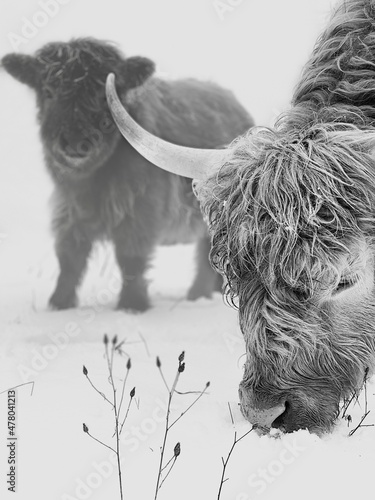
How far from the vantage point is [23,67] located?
5.83 metres

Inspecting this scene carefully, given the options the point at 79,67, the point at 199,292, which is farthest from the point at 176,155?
the point at 199,292

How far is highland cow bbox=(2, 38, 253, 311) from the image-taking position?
18.6 feet

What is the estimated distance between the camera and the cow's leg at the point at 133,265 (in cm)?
613

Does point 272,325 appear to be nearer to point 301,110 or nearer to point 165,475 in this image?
point 165,475

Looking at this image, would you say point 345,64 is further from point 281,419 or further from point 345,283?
point 281,419

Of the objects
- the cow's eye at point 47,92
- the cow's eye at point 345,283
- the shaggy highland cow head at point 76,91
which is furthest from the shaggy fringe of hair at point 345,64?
the cow's eye at point 47,92

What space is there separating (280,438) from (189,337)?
2.35 m

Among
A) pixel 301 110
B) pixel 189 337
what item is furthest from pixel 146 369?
pixel 301 110

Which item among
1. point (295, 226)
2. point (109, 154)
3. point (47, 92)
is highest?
point (295, 226)

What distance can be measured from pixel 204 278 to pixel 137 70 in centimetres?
239

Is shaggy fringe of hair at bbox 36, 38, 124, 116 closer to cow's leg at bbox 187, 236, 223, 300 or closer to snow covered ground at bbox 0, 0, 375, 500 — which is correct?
snow covered ground at bbox 0, 0, 375, 500

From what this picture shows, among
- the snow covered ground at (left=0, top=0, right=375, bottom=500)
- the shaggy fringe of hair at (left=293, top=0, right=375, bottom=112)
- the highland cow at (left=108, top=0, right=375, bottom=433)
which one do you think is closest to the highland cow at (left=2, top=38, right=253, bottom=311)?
the snow covered ground at (left=0, top=0, right=375, bottom=500)

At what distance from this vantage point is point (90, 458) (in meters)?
2.56

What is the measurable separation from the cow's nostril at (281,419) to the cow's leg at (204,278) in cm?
445
